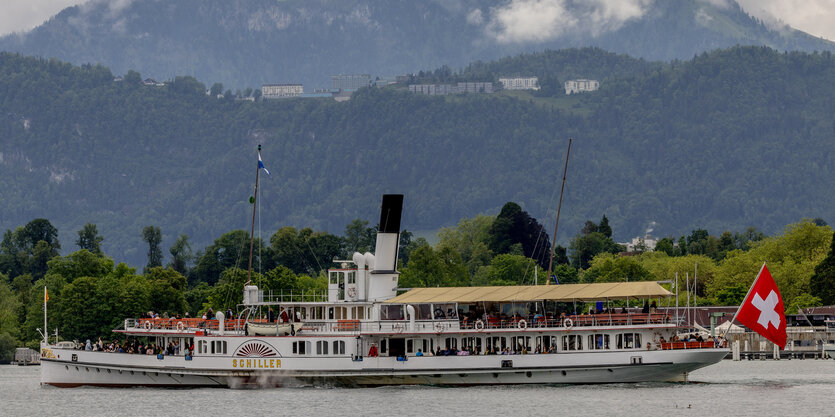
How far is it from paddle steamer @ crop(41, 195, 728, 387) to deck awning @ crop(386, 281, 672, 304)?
8cm

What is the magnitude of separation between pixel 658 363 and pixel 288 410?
62.0 feet

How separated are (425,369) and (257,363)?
8.94 m

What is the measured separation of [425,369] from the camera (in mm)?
75438

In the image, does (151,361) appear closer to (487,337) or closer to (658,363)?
(487,337)

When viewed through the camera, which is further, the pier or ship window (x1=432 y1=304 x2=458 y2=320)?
the pier

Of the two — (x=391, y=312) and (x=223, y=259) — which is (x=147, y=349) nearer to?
(x=391, y=312)

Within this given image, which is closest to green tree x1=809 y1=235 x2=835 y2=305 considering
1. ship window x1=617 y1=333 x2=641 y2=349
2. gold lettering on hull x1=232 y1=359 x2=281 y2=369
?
ship window x1=617 y1=333 x2=641 y2=349

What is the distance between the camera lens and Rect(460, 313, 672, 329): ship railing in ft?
244

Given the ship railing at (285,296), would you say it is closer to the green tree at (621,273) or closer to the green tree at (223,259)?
the green tree at (621,273)

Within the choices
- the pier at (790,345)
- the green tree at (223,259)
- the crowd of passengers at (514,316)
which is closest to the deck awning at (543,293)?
the crowd of passengers at (514,316)

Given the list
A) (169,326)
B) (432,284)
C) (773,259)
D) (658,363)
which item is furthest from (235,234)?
(658,363)

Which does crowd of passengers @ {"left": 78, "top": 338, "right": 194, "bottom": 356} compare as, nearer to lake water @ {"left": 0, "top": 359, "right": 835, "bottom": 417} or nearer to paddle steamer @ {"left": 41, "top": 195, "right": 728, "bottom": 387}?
paddle steamer @ {"left": 41, "top": 195, "right": 728, "bottom": 387}

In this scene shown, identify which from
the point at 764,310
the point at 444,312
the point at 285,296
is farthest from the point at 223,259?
the point at 764,310

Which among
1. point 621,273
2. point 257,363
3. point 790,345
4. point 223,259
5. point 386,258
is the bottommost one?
point 257,363
